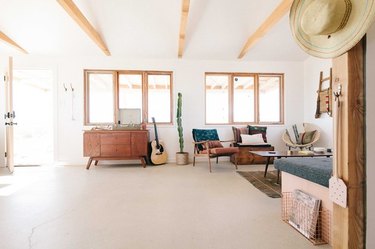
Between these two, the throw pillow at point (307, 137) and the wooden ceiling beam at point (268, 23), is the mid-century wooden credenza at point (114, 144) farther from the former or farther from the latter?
the throw pillow at point (307, 137)

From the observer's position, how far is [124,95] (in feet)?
17.9

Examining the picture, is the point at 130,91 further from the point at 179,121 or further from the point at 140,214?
the point at 140,214

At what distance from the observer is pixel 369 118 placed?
2.94ft

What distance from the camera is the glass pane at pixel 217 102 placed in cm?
565

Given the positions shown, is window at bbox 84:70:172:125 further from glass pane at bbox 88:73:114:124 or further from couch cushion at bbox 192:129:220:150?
couch cushion at bbox 192:129:220:150

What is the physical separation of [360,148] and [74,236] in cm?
197

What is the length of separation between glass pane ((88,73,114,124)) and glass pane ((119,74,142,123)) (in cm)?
23

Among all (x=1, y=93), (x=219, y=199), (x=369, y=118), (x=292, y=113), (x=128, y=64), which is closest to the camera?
(x=369, y=118)

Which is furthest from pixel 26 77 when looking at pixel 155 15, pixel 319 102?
pixel 319 102

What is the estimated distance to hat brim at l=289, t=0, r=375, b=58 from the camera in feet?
2.62

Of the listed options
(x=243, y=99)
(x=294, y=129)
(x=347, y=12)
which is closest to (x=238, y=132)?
(x=243, y=99)

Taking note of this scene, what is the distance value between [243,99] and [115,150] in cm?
336

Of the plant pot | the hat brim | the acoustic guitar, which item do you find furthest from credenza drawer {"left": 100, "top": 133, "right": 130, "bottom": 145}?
the hat brim

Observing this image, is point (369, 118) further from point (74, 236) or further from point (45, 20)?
point (45, 20)
